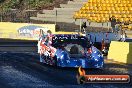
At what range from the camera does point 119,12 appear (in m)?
46.6

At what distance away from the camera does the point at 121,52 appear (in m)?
23.5

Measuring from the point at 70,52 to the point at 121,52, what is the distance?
432 centimetres

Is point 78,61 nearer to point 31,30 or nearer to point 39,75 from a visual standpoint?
point 39,75

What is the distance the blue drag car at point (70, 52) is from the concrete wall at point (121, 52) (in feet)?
9.75

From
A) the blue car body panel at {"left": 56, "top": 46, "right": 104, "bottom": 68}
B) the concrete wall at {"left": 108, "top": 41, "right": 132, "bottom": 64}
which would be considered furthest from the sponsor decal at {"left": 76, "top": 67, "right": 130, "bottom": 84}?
the concrete wall at {"left": 108, "top": 41, "right": 132, "bottom": 64}

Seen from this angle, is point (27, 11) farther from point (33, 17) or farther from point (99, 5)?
point (99, 5)

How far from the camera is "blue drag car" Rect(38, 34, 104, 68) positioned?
63.1ft

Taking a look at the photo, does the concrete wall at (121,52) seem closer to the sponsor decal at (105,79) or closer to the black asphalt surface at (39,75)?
the black asphalt surface at (39,75)

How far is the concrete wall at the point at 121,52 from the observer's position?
2297 centimetres

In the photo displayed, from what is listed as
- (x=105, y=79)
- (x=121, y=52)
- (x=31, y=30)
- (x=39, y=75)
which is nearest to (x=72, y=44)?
(x=121, y=52)

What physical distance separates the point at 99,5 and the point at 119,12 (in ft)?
8.16

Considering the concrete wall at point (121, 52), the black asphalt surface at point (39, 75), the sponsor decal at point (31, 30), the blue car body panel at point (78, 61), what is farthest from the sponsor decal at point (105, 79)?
the sponsor decal at point (31, 30)

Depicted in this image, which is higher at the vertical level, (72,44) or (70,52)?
(72,44)

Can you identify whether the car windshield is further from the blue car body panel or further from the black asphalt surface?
the black asphalt surface
